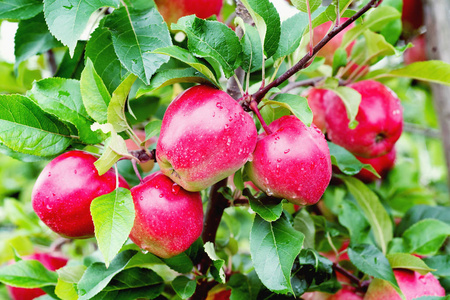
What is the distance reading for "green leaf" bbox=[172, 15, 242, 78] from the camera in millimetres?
644

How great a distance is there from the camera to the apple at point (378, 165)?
48.1 inches

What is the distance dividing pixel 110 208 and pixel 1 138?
210mm

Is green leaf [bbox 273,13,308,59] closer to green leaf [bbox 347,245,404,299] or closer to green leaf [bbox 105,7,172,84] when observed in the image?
green leaf [bbox 105,7,172,84]

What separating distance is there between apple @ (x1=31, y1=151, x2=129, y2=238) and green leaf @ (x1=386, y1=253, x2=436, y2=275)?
0.57 meters

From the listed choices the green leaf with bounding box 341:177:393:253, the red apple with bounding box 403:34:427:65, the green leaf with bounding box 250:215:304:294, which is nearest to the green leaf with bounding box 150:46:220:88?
the green leaf with bounding box 250:215:304:294

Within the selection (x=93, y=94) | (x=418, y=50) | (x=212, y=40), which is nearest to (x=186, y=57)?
(x=212, y=40)

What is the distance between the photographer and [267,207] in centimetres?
69

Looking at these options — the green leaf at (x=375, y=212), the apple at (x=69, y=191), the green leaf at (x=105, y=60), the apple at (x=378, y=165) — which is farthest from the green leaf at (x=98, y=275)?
the apple at (x=378, y=165)

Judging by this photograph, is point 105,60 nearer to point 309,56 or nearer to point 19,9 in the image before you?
point 19,9

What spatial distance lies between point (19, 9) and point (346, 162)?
73 cm

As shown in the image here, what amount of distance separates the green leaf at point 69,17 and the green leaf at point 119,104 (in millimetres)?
94

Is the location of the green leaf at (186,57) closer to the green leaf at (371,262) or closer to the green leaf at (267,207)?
the green leaf at (267,207)

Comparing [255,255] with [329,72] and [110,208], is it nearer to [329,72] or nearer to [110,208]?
[110,208]

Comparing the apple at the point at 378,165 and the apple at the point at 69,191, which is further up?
the apple at the point at 69,191
